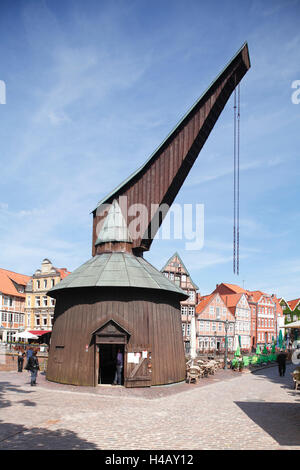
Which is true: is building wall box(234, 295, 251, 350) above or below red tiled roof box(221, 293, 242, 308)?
below

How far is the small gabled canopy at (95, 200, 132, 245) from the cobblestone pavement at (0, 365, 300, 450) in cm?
909

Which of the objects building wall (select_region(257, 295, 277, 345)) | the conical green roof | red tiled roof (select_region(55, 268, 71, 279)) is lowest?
building wall (select_region(257, 295, 277, 345))

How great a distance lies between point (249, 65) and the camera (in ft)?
81.2

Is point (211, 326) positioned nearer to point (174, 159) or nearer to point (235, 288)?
point (235, 288)

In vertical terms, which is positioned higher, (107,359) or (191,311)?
(191,311)

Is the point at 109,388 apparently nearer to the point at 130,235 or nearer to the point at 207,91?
the point at 130,235

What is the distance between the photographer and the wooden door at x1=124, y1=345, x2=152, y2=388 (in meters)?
20.5

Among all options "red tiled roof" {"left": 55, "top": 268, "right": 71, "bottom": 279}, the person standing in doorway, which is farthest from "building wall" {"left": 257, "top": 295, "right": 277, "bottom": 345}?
the person standing in doorway

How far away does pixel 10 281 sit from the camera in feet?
208

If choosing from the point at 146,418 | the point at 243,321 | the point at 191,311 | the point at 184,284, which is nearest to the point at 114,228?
the point at 146,418

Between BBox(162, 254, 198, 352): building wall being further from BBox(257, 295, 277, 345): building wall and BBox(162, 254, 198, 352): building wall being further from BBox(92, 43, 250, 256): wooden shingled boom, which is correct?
BBox(92, 43, 250, 256): wooden shingled boom

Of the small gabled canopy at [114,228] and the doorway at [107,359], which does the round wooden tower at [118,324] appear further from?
the doorway at [107,359]

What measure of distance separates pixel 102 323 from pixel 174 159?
35.1 feet
